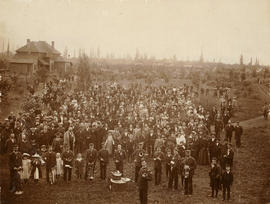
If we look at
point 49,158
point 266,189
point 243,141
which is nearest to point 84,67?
point 243,141

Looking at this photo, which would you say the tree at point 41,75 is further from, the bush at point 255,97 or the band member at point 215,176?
the band member at point 215,176

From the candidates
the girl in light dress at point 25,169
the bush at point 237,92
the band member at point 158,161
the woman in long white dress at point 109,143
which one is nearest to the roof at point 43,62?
the bush at point 237,92

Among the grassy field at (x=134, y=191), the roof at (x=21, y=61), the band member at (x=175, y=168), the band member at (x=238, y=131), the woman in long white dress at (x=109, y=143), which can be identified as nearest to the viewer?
the grassy field at (x=134, y=191)

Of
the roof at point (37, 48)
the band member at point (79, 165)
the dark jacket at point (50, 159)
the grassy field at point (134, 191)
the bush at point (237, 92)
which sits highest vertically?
the roof at point (37, 48)

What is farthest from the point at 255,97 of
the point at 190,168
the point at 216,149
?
the point at 190,168

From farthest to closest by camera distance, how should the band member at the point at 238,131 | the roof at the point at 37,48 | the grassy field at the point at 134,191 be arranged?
the roof at the point at 37,48, the band member at the point at 238,131, the grassy field at the point at 134,191

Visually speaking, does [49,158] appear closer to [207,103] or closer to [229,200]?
[229,200]

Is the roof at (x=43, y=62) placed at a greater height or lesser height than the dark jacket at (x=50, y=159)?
greater
